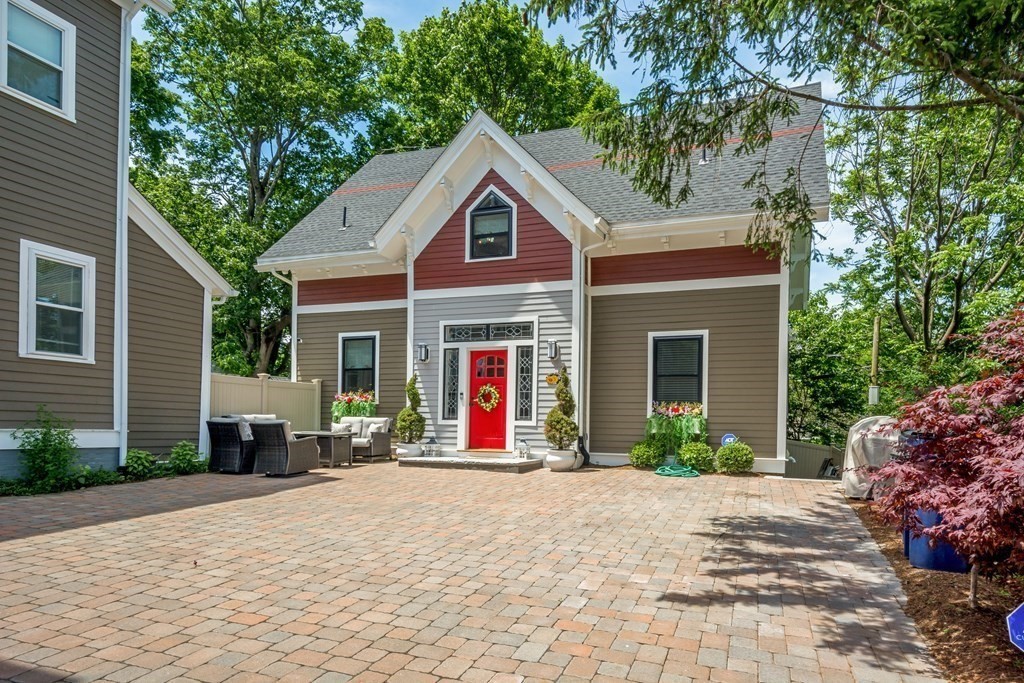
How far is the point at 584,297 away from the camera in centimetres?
1242

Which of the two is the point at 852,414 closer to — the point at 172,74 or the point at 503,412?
the point at 503,412

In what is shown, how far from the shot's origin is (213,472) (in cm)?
1082

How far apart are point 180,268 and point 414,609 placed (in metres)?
9.07

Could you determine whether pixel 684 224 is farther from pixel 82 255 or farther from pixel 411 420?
pixel 82 255

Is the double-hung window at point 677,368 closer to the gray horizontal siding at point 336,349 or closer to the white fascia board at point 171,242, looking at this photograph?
the gray horizontal siding at point 336,349

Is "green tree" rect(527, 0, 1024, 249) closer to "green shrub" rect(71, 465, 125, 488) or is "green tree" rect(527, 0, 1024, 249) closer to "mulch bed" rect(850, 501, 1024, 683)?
"mulch bed" rect(850, 501, 1024, 683)

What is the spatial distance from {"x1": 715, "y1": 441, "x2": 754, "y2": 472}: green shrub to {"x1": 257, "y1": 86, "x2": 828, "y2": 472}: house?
0.39 metres

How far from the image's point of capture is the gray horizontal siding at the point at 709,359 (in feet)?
37.8

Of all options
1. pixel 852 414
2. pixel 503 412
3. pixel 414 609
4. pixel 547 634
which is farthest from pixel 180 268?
pixel 852 414

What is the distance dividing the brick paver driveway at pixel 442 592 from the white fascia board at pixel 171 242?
4.47m

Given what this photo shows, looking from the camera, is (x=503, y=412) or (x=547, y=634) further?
(x=503, y=412)

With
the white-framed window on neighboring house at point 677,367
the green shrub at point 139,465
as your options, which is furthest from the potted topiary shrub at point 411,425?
the white-framed window on neighboring house at point 677,367

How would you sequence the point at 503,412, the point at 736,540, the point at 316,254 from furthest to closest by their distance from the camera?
the point at 316,254 → the point at 503,412 → the point at 736,540

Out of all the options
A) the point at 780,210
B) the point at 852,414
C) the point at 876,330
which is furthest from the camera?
the point at 852,414
